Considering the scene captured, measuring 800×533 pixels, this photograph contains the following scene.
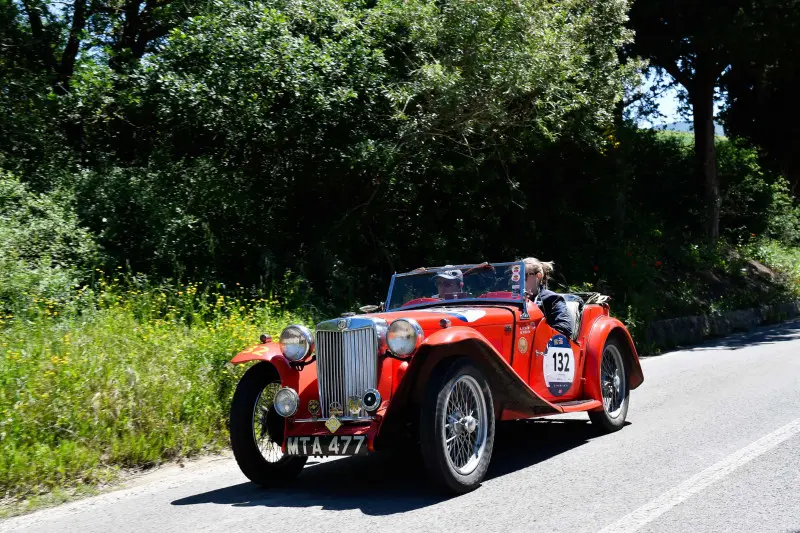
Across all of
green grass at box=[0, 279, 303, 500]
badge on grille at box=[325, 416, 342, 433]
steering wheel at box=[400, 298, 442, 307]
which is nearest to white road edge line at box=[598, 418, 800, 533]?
badge on grille at box=[325, 416, 342, 433]

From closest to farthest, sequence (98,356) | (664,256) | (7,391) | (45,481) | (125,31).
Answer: (45,481) < (7,391) < (98,356) < (125,31) < (664,256)

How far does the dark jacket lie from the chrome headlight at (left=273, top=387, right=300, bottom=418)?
109 inches

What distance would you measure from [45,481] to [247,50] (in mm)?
7432

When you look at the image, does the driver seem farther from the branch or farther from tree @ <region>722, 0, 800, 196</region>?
tree @ <region>722, 0, 800, 196</region>

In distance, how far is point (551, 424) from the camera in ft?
27.2

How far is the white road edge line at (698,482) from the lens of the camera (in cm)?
473

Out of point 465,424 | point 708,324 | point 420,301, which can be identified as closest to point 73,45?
point 420,301

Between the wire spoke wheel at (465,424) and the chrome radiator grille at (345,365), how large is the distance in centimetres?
60

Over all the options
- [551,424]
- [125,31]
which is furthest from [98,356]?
[125,31]

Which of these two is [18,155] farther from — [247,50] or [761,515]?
[761,515]

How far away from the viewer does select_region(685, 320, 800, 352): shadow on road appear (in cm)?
1502

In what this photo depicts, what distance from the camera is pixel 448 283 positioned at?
7.41 m

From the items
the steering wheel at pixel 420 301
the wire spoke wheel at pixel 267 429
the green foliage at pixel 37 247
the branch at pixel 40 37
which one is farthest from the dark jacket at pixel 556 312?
the branch at pixel 40 37

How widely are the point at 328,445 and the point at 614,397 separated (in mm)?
3708
